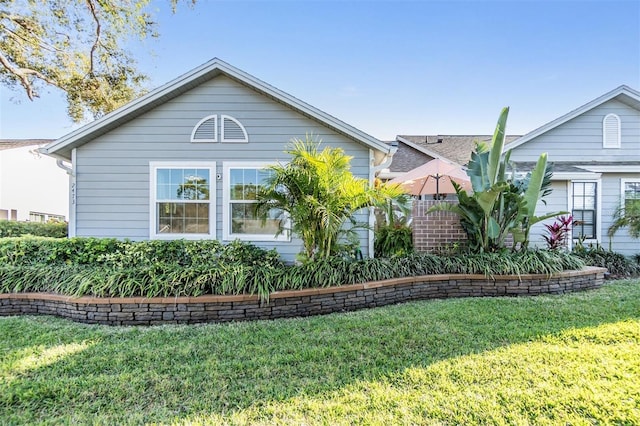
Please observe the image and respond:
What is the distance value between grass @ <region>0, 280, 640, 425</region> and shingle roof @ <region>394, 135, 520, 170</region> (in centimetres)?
967

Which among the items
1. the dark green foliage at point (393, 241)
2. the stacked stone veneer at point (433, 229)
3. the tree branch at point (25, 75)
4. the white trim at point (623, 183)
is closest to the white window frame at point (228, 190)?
the dark green foliage at point (393, 241)

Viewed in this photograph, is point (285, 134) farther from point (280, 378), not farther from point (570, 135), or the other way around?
point (570, 135)

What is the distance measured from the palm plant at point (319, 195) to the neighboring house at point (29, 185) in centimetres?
1489

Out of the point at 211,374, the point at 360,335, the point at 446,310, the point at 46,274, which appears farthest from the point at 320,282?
the point at 46,274

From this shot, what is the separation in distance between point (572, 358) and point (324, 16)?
10786 millimetres

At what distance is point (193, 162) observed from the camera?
7344 mm

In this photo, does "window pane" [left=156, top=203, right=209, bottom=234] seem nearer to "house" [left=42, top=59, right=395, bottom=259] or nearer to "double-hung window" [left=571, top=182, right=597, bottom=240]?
"house" [left=42, top=59, right=395, bottom=259]

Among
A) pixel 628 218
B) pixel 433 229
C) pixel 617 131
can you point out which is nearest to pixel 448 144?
pixel 617 131

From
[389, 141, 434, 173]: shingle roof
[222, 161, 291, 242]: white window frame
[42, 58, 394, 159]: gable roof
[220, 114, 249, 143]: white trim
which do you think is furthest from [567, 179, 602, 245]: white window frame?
[220, 114, 249, 143]: white trim

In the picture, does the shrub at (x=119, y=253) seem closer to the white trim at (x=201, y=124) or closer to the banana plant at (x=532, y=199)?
the white trim at (x=201, y=124)

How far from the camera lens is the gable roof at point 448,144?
522 inches

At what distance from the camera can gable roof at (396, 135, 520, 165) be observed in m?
13.2

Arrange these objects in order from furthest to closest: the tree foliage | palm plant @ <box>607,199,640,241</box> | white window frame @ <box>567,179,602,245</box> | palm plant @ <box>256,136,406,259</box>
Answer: the tree foliage
white window frame @ <box>567,179,602,245</box>
palm plant @ <box>607,199,640,241</box>
palm plant @ <box>256,136,406,259</box>

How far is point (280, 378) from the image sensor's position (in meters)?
2.93
